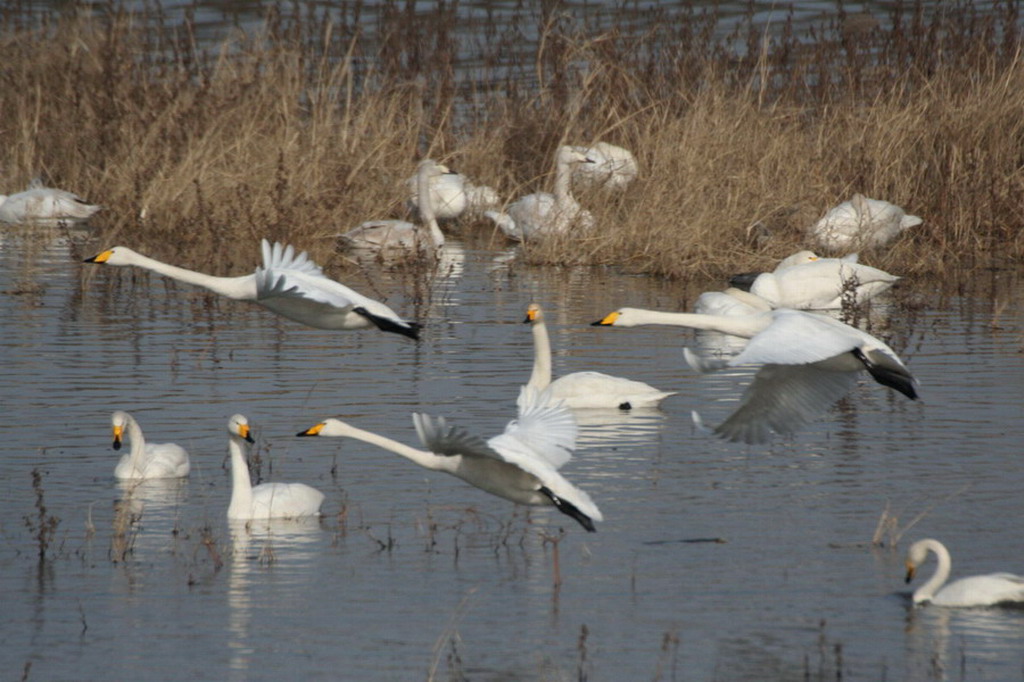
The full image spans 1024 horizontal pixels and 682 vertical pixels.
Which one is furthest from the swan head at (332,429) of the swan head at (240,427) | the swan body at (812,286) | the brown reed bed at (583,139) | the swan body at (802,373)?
the brown reed bed at (583,139)

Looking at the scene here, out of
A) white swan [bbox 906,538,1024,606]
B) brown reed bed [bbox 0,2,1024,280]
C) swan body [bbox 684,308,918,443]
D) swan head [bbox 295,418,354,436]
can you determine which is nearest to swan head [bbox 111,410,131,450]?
swan head [bbox 295,418,354,436]

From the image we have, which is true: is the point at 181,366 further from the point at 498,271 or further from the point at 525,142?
the point at 525,142

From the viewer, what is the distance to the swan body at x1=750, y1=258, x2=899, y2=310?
43.9 feet

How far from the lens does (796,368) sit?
8461mm

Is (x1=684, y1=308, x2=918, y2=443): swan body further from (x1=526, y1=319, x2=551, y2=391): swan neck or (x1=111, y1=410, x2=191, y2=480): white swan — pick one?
(x1=111, y1=410, x2=191, y2=480): white swan

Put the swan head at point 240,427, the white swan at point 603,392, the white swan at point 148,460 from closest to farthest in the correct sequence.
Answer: the swan head at point 240,427, the white swan at point 148,460, the white swan at point 603,392

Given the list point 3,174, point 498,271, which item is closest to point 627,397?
point 498,271

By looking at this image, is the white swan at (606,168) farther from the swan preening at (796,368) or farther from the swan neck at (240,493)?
the swan neck at (240,493)

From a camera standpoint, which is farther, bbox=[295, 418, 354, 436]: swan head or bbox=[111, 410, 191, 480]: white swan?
bbox=[111, 410, 191, 480]: white swan

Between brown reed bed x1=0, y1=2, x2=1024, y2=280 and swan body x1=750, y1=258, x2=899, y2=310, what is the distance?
1.49 meters

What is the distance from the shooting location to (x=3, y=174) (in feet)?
62.4

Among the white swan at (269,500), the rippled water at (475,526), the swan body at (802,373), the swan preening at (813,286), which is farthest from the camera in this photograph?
the swan preening at (813,286)

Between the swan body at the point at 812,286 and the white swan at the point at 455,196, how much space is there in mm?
4419

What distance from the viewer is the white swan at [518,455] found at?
23.1 feet
